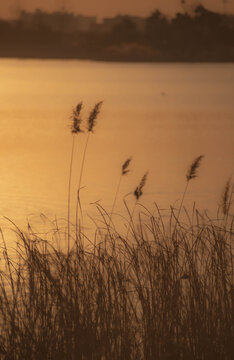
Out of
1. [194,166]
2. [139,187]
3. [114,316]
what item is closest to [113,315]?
[114,316]

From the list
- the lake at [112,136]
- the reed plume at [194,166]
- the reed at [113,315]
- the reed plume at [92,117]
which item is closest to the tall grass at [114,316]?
the reed at [113,315]

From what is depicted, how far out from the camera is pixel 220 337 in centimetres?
493

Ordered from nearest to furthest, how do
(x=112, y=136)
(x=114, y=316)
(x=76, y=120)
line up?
(x=114, y=316) < (x=76, y=120) < (x=112, y=136)

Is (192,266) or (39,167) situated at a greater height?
(39,167)

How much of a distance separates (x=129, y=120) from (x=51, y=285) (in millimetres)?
19790

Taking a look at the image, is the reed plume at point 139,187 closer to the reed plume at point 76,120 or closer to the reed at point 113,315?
the reed at point 113,315

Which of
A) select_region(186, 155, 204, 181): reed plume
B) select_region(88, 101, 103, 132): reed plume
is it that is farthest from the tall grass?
select_region(88, 101, 103, 132): reed plume

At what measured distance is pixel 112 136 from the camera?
2066cm

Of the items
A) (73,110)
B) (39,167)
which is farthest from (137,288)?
(39,167)

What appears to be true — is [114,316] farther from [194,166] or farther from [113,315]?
[194,166]

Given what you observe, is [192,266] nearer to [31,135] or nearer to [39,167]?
[39,167]

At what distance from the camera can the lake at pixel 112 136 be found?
529 inches

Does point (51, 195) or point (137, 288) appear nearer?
point (137, 288)

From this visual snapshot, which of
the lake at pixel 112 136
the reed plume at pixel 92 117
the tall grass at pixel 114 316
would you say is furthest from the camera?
the lake at pixel 112 136
